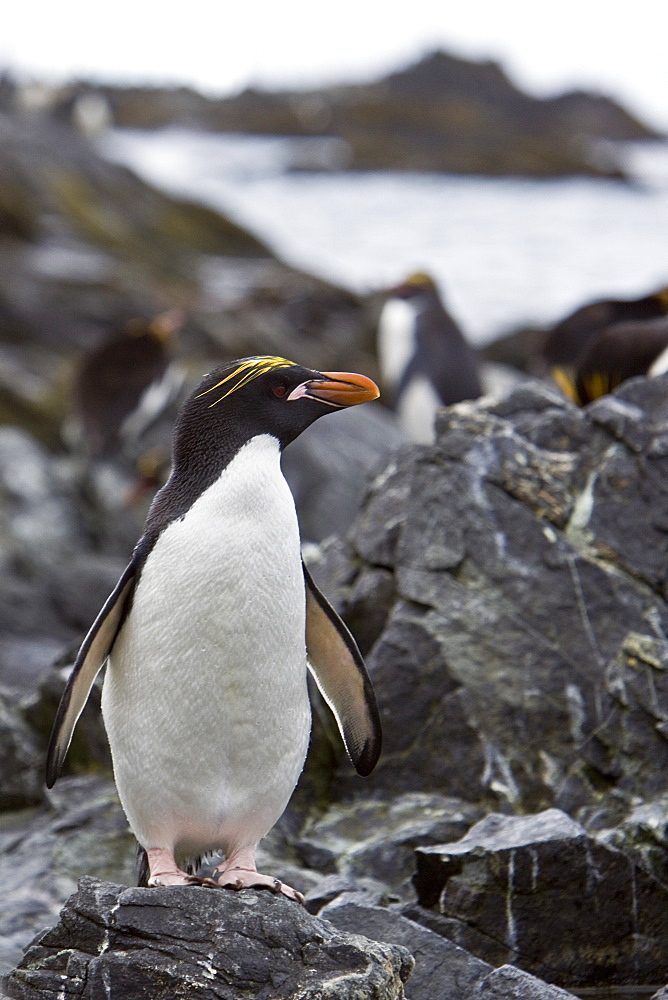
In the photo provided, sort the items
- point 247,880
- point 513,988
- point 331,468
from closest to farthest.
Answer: point 513,988 → point 247,880 → point 331,468

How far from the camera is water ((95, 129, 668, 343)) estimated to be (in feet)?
60.8

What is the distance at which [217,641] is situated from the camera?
3000mm

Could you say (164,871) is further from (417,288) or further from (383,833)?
(417,288)

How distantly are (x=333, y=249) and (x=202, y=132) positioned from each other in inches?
970

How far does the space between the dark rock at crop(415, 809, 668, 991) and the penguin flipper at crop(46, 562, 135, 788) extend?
3.39 feet

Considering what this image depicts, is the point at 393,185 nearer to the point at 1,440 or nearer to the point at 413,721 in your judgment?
the point at 1,440

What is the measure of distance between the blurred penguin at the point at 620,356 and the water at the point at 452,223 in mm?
8524

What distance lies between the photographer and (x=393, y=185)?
32.9 meters

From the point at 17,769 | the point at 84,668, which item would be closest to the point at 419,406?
the point at 17,769

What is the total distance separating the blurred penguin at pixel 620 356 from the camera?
592 cm

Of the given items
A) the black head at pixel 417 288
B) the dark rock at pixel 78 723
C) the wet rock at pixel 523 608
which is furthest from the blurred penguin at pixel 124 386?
the wet rock at pixel 523 608

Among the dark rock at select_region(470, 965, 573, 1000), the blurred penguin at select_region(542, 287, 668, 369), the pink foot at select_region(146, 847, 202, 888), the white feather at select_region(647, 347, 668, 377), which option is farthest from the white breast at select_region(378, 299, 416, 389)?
the dark rock at select_region(470, 965, 573, 1000)

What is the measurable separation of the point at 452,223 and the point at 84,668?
77.4ft

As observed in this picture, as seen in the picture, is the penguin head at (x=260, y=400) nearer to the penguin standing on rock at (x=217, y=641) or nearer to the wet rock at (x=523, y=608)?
the penguin standing on rock at (x=217, y=641)
